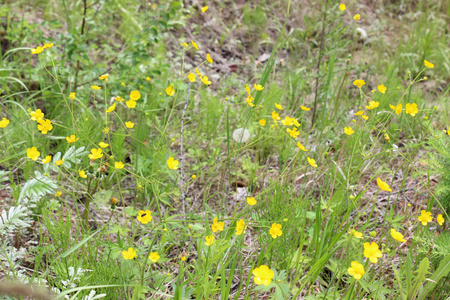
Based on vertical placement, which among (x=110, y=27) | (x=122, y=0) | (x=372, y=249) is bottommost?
(x=372, y=249)

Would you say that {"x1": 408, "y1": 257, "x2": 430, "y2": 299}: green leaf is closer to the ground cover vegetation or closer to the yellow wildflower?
the ground cover vegetation

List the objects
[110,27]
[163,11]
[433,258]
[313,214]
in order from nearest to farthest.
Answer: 1. [433,258]
2. [313,214]
3. [163,11]
4. [110,27]

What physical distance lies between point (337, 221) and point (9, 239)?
4.83 ft

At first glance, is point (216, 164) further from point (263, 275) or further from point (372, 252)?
point (372, 252)

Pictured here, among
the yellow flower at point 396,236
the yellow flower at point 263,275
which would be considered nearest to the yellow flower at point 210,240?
the yellow flower at point 263,275

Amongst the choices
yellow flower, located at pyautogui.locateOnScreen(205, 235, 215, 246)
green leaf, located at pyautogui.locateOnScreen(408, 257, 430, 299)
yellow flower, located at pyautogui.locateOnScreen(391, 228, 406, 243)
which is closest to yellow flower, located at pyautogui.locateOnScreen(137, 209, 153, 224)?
yellow flower, located at pyautogui.locateOnScreen(205, 235, 215, 246)

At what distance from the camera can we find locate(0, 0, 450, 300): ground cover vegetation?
124 cm

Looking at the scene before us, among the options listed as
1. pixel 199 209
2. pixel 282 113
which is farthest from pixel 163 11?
pixel 199 209

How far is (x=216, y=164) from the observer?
5.33 ft

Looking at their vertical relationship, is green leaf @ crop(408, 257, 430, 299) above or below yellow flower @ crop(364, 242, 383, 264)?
below

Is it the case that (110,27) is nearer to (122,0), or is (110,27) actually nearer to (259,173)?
(122,0)

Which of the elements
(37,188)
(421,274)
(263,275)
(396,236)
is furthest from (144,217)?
(421,274)

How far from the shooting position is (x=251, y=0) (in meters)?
4.15

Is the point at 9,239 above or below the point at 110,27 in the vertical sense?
below
